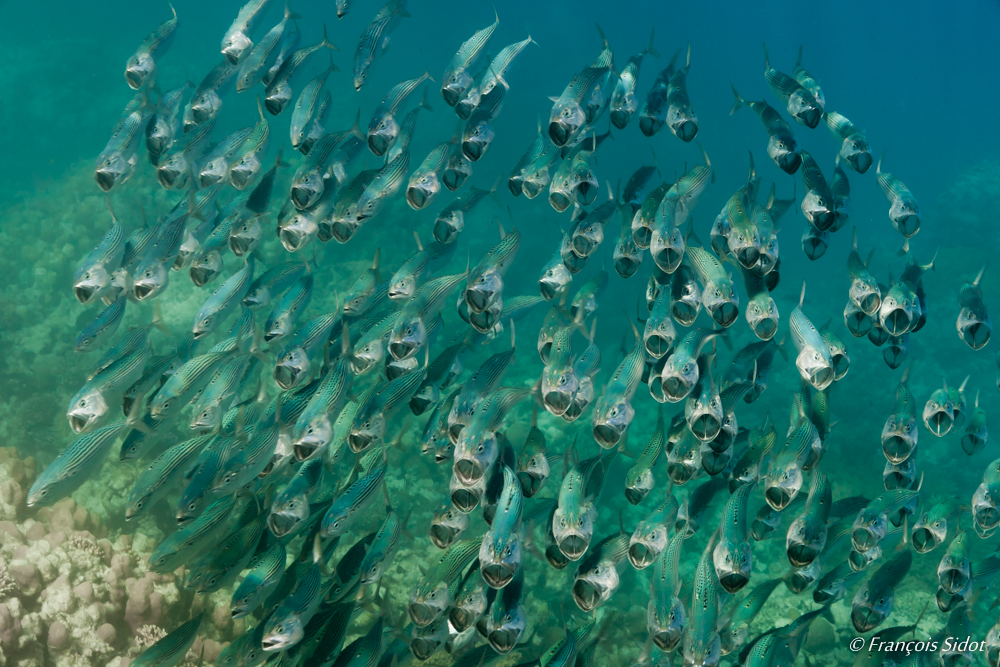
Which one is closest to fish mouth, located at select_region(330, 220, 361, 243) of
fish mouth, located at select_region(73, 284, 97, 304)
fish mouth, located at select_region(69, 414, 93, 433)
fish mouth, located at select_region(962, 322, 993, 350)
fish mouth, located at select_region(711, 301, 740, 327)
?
fish mouth, located at select_region(73, 284, 97, 304)

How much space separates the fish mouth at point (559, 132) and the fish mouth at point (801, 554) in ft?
9.20

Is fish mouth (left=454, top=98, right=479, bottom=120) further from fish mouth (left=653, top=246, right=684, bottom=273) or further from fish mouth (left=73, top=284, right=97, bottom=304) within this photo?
fish mouth (left=73, top=284, right=97, bottom=304)

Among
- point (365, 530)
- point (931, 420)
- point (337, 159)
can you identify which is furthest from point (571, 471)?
point (365, 530)

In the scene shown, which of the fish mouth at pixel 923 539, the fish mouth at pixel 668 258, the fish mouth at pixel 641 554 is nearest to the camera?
the fish mouth at pixel 641 554

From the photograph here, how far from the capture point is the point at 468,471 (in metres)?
→ 2.71

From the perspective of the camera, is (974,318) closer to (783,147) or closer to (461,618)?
(783,147)

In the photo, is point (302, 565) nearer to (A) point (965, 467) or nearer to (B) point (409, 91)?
(B) point (409, 91)

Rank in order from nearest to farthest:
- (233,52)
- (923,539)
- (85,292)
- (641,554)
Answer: (641,554), (923,539), (85,292), (233,52)

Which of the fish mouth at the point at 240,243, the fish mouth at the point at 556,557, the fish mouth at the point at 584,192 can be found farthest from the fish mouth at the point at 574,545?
the fish mouth at the point at 240,243

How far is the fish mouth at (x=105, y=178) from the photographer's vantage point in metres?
4.29

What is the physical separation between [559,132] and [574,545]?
102 inches

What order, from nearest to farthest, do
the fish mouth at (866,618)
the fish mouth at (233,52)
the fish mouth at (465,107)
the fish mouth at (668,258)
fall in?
the fish mouth at (866,618) < the fish mouth at (668,258) < the fish mouth at (465,107) < the fish mouth at (233,52)

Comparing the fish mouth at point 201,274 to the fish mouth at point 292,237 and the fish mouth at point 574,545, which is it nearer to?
the fish mouth at point 292,237

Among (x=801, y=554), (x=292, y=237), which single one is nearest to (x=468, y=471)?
(x=801, y=554)
